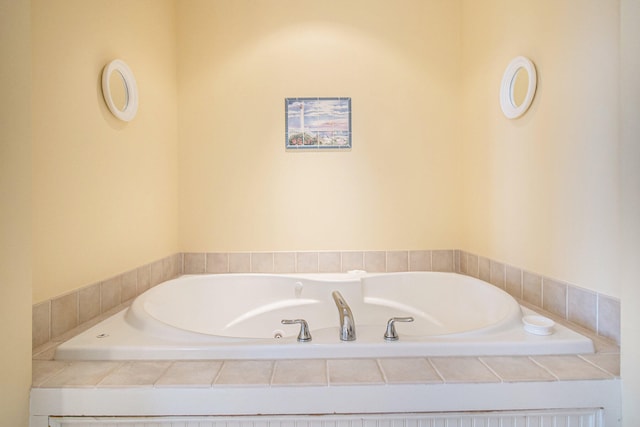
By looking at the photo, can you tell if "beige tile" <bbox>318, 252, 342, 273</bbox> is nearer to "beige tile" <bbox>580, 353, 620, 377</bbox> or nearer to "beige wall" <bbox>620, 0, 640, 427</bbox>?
"beige tile" <bbox>580, 353, 620, 377</bbox>

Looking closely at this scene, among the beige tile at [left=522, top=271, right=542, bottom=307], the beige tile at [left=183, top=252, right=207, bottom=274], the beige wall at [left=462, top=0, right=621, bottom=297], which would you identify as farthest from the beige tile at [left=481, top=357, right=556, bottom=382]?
the beige tile at [left=183, top=252, right=207, bottom=274]

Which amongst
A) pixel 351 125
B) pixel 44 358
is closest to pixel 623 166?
pixel 351 125

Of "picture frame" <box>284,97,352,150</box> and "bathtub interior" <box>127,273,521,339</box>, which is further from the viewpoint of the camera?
"picture frame" <box>284,97,352,150</box>

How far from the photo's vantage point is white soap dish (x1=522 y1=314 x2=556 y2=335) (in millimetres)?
1173

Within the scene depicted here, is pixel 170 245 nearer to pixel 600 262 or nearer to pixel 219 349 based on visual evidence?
pixel 219 349

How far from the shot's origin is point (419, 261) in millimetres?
2287

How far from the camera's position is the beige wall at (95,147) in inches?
48.1

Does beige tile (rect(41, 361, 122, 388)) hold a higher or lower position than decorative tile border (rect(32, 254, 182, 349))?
lower

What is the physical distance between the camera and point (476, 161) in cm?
213

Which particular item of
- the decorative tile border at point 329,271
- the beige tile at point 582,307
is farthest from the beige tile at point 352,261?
the beige tile at point 582,307

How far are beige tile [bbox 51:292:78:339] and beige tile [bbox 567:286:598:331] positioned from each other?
2050mm

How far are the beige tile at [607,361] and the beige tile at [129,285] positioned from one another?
197cm

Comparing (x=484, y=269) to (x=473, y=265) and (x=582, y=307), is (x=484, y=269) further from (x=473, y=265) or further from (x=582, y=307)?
(x=582, y=307)

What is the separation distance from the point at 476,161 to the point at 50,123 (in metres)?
2.22
